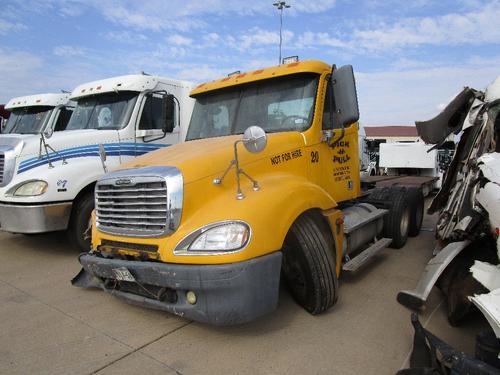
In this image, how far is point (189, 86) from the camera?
24.6 ft

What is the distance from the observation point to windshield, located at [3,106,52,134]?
9228 millimetres

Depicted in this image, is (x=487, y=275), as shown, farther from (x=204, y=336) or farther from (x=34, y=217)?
(x=34, y=217)

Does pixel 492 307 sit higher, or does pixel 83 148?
pixel 83 148

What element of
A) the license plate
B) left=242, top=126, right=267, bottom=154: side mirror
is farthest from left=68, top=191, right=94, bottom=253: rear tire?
left=242, top=126, right=267, bottom=154: side mirror

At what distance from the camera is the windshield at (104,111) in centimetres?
668

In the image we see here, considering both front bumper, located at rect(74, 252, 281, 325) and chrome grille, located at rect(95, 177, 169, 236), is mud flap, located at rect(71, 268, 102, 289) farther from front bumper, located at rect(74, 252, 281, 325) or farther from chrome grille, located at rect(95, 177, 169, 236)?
front bumper, located at rect(74, 252, 281, 325)

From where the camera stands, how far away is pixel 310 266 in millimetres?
3488

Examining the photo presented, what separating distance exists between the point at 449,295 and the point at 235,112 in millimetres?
3000

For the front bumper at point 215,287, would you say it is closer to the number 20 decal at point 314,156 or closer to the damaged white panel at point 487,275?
the damaged white panel at point 487,275

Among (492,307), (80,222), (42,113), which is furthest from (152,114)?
(492,307)

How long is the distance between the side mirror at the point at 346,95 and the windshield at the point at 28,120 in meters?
7.41

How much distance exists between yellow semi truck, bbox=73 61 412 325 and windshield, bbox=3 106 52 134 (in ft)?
19.7

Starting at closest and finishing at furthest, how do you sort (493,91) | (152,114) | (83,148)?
(493,91), (83,148), (152,114)

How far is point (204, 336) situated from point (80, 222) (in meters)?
3.18
